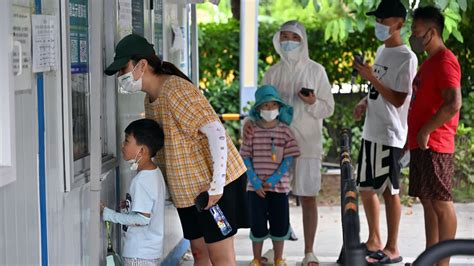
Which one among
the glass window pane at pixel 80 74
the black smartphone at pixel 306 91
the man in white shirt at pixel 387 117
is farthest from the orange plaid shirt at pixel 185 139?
the man in white shirt at pixel 387 117

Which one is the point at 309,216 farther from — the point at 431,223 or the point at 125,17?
the point at 125,17

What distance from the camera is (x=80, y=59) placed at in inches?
166

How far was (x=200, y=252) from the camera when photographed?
502 cm

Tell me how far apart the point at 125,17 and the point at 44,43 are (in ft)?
4.13

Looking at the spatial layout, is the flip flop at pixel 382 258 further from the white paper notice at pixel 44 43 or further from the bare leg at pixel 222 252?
the white paper notice at pixel 44 43

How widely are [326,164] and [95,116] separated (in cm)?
687

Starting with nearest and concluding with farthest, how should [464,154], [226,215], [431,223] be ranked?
[226,215], [431,223], [464,154]

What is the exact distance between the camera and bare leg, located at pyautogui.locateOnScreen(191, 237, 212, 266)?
4988mm

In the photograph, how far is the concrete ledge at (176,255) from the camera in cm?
614

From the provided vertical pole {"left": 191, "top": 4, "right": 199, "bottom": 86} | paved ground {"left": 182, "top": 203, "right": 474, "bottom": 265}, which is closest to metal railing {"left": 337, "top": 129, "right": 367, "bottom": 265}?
paved ground {"left": 182, "top": 203, "right": 474, "bottom": 265}

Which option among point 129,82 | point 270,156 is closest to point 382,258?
point 270,156

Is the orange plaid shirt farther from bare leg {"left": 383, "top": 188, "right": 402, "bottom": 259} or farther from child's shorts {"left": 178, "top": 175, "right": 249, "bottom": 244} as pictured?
bare leg {"left": 383, "top": 188, "right": 402, "bottom": 259}

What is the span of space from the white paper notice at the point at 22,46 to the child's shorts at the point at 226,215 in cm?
141

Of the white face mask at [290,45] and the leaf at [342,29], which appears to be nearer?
the white face mask at [290,45]
